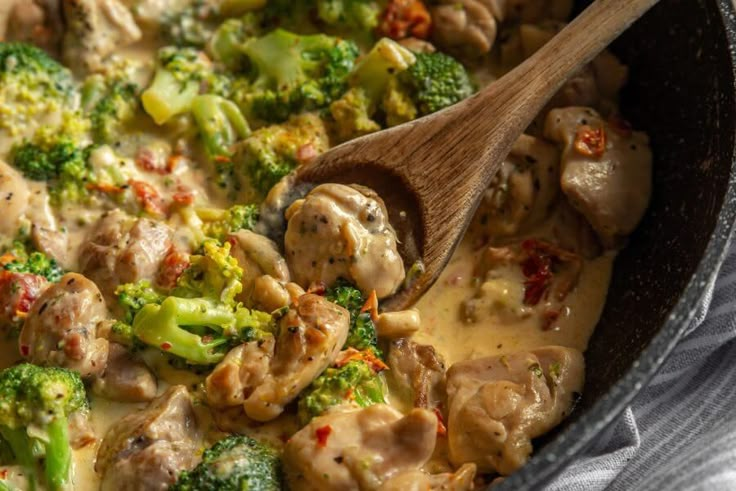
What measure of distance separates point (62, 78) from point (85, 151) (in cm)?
45

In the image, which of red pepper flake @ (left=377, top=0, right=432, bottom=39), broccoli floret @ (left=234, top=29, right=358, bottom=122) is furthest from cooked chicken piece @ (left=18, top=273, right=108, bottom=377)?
red pepper flake @ (left=377, top=0, right=432, bottom=39)

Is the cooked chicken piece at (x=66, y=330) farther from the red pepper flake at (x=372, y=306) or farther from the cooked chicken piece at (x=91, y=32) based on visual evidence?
the cooked chicken piece at (x=91, y=32)

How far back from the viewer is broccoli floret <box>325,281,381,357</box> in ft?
12.2

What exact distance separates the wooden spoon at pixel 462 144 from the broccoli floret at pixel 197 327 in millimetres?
559

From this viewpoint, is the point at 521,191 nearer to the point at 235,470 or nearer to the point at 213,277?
the point at 213,277

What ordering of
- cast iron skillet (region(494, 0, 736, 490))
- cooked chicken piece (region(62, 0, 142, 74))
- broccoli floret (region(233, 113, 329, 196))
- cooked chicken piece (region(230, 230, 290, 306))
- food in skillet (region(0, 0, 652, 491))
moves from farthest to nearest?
cooked chicken piece (region(62, 0, 142, 74)) < broccoli floret (region(233, 113, 329, 196)) < cooked chicken piece (region(230, 230, 290, 306)) < cast iron skillet (region(494, 0, 736, 490)) < food in skillet (region(0, 0, 652, 491))

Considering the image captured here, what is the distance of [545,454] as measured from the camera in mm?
2871

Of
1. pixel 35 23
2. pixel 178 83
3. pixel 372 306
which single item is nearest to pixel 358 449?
pixel 372 306

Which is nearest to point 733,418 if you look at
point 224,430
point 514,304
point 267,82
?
point 514,304

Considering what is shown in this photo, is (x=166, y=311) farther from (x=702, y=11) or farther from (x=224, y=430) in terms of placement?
(x=702, y=11)

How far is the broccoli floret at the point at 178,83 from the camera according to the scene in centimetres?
440

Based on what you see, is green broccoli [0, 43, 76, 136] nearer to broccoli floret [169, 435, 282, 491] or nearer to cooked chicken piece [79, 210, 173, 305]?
cooked chicken piece [79, 210, 173, 305]

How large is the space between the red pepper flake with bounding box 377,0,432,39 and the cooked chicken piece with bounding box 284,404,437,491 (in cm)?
198

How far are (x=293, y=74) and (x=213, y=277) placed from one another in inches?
45.7
